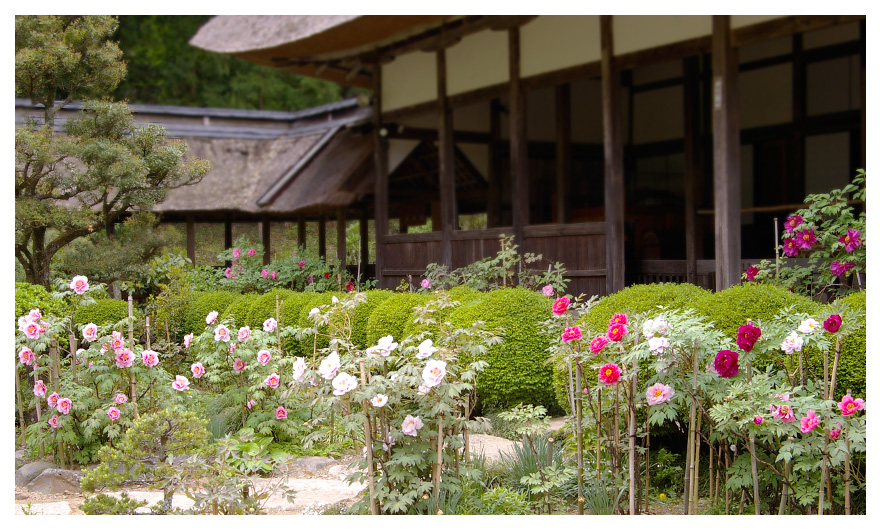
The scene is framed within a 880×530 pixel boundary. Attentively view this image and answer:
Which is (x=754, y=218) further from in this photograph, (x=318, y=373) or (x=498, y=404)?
(x=318, y=373)

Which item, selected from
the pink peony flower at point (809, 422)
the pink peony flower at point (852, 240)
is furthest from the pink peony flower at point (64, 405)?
the pink peony flower at point (852, 240)

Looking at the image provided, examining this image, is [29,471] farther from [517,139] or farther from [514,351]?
[517,139]

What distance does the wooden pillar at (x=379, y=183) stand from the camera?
10.1m

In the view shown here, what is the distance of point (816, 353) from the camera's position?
10.1 ft

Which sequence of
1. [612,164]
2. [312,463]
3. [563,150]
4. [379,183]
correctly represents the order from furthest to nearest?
[379,183]
[563,150]
[612,164]
[312,463]

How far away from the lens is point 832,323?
2785 millimetres

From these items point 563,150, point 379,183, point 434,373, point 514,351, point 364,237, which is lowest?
point 514,351

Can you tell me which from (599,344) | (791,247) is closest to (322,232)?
(791,247)

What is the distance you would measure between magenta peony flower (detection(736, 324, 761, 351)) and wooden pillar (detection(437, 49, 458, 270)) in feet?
20.3

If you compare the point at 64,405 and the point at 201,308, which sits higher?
the point at 201,308

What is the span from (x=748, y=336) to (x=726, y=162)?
3410mm

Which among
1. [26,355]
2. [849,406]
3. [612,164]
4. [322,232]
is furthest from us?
[322,232]

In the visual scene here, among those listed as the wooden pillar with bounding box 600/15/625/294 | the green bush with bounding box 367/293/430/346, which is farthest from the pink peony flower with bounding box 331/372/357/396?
the wooden pillar with bounding box 600/15/625/294

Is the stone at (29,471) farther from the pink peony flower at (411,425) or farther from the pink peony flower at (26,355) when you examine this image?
the pink peony flower at (411,425)
